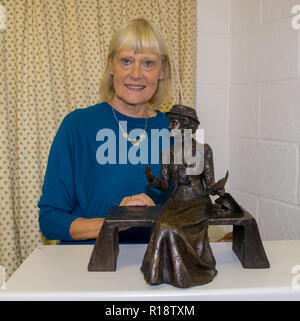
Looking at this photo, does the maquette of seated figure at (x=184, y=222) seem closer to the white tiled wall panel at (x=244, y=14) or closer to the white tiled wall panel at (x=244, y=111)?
the white tiled wall panel at (x=244, y=111)

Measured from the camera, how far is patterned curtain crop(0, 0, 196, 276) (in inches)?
65.9

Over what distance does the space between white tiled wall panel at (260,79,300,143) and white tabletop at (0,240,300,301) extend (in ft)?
2.12

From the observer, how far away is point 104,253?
34.3 inches

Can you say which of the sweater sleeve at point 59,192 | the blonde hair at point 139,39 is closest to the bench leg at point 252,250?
the sweater sleeve at point 59,192

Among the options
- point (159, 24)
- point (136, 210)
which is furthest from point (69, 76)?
point (136, 210)

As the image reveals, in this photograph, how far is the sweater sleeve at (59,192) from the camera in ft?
3.83

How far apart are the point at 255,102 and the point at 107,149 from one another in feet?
2.56

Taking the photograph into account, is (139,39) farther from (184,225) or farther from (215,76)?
(215,76)

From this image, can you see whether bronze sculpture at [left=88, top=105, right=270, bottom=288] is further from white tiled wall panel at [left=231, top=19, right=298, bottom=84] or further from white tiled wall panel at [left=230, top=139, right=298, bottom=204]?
white tiled wall panel at [left=231, top=19, right=298, bottom=84]

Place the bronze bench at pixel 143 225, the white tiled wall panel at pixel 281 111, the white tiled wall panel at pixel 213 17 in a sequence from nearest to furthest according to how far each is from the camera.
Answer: the bronze bench at pixel 143 225 < the white tiled wall panel at pixel 281 111 < the white tiled wall panel at pixel 213 17

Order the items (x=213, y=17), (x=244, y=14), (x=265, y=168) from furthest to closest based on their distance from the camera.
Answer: (x=213, y=17) → (x=244, y=14) → (x=265, y=168)

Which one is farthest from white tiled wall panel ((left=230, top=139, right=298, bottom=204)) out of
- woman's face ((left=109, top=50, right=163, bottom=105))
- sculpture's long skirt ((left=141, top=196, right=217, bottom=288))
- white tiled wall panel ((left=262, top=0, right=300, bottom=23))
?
sculpture's long skirt ((left=141, top=196, right=217, bottom=288))

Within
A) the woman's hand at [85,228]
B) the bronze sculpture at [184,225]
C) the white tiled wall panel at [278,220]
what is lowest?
the white tiled wall panel at [278,220]

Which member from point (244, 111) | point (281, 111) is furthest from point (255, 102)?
point (281, 111)
